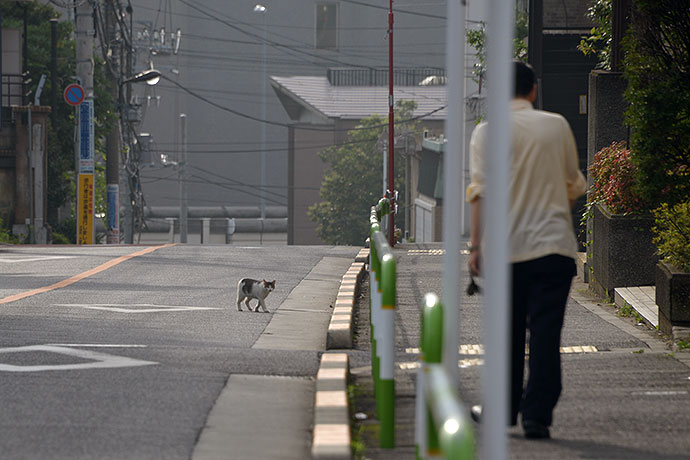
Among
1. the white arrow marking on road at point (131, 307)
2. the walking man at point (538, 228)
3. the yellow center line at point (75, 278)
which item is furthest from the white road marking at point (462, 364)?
the yellow center line at point (75, 278)

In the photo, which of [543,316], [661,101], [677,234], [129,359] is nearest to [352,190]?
[677,234]

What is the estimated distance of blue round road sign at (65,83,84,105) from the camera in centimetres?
2939

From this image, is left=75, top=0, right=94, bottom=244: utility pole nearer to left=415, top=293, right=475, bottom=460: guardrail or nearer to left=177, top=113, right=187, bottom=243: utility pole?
left=177, top=113, right=187, bottom=243: utility pole

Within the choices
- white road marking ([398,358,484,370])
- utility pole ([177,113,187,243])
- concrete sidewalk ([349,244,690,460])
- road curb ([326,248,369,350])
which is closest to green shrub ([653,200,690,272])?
concrete sidewalk ([349,244,690,460])

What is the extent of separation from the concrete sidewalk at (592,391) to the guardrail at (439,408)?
119 cm

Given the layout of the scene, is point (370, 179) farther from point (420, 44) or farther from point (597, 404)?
point (597, 404)

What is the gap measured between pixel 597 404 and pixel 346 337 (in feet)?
10.2

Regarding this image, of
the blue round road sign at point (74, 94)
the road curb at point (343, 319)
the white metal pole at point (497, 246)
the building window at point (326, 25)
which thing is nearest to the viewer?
the white metal pole at point (497, 246)

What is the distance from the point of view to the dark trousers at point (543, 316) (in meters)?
5.30

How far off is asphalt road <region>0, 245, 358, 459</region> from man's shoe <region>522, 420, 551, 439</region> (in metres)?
1.38

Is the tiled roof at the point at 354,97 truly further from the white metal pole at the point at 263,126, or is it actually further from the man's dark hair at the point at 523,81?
the man's dark hair at the point at 523,81

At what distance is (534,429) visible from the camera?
5.45 meters

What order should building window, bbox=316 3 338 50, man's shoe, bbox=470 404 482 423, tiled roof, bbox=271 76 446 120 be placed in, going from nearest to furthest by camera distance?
1. man's shoe, bbox=470 404 482 423
2. tiled roof, bbox=271 76 446 120
3. building window, bbox=316 3 338 50

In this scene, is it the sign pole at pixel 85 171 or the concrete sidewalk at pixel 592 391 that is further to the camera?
the sign pole at pixel 85 171
